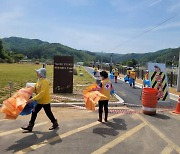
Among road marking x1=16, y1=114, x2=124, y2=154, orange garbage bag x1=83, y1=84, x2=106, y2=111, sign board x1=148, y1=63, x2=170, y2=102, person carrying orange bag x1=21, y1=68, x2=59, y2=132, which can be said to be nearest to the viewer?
road marking x1=16, y1=114, x2=124, y2=154

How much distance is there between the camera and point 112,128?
343 inches

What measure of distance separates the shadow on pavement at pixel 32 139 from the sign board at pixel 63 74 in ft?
29.4

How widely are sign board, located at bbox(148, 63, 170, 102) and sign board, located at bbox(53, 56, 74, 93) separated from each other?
5101mm

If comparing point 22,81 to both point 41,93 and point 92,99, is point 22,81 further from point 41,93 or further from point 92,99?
point 41,93

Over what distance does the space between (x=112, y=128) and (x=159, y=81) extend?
5937mm

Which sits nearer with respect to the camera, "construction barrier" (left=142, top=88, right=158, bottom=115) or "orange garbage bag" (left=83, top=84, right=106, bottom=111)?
"orange garbage bag" (left=83, top=84, right=106, bottom=111)

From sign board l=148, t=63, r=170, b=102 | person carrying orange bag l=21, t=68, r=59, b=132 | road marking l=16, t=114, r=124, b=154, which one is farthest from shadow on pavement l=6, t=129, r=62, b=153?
sign board l=148, t=63, r=170, b=102

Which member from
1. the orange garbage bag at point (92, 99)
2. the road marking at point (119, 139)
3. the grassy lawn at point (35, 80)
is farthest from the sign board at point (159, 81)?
the orange garbage bag at point (92, 99)

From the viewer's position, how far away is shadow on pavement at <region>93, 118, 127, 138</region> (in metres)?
8.14

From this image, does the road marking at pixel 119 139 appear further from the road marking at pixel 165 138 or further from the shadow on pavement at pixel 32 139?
the shadow on pavement at pixel 32 139

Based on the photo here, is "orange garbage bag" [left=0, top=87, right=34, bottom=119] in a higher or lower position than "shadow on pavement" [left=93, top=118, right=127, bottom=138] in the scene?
higher

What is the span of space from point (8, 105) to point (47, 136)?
1.29 metres

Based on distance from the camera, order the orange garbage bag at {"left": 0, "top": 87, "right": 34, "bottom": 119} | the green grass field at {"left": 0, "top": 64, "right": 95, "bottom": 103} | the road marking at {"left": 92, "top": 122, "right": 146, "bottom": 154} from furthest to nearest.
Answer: the green grass field at {"left": 0, "top": 64, "right": 95, "bottom": 103} < the orange garbage bag at {"left": 0, "top": 87, "right": 34, "bottom": 119} < the road marking at {"left": 92, "top": 122, "right": 146, "bottom": 154}

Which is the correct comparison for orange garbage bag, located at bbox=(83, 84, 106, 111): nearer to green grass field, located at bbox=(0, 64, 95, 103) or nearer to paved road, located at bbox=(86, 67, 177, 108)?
paved road, located at bbox=(86, 67, 177, 108)
